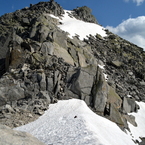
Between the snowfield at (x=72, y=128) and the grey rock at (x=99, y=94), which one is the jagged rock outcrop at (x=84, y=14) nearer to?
the grey rock at (x=99, y=94)

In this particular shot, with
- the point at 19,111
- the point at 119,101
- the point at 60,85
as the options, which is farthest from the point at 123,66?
the point at 19,111

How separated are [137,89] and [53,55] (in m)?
21.9

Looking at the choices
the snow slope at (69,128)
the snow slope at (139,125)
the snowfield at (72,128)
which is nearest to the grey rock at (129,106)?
the snow slope at (139,125)

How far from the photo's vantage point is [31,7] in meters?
66.2

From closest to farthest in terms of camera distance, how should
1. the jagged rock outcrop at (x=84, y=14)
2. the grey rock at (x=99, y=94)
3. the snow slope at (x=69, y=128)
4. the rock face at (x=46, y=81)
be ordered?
the snow slope at (x=69, y=128) → the rock face at (x=46, y=81) → the grey rock at (x=99, y=94) → the jagged rock outcrop at (x=84, y=14)

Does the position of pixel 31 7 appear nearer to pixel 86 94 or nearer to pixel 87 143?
pixel 86 94

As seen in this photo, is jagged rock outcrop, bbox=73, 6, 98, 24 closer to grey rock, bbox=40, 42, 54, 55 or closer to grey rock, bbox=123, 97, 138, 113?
grey rock, bbox=40, 42, 54, 55

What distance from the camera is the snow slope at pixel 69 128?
11705mm

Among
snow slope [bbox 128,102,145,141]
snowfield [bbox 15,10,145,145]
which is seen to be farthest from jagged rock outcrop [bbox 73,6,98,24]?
snowfield [bbox 15,10,145,145]

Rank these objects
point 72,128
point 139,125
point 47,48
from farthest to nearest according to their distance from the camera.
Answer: point 47,48 < point 139,125 < point 72,128

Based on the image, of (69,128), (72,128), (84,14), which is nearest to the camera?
(72,128)

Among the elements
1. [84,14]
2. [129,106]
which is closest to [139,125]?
[129,106]

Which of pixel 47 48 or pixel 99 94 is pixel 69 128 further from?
pixel 47 48

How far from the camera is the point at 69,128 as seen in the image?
14.0 m
